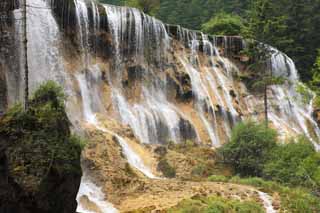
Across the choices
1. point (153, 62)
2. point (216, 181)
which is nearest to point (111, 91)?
point (153, 62)

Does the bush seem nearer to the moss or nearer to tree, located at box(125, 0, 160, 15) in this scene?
the moss

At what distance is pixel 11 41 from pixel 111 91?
6.62 m

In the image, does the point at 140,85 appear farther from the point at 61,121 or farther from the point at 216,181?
the point at 61,121

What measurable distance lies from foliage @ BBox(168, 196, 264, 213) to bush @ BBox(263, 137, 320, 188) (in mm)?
4141

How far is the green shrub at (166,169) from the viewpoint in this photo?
20.2m

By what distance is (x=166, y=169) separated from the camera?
66.9ft

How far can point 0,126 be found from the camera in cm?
1298

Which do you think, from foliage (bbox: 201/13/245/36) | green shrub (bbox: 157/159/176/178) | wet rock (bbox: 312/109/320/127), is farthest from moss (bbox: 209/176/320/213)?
foliage (bbox: 201/13/245/36)

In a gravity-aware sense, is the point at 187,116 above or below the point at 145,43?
below

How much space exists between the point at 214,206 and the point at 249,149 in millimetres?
8504

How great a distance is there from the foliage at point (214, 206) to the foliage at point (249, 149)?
6803 mm

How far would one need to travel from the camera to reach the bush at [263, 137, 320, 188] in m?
19.0

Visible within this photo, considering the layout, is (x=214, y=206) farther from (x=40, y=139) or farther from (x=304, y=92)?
(x=40, y=139)

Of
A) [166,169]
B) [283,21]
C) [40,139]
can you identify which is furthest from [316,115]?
[40,139]
